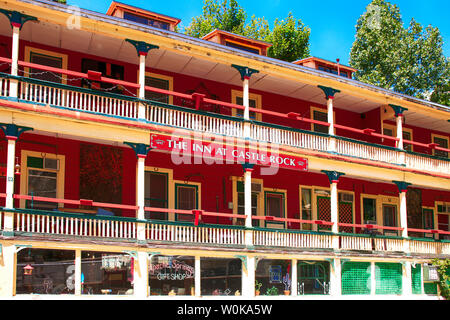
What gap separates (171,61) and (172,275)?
26.2ft

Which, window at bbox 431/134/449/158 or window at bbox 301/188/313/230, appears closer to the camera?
window at bbox 301/188/313/230

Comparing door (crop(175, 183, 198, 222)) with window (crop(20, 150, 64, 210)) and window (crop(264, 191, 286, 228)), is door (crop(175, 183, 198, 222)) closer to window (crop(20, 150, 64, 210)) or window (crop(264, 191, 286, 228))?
window (crop(264, 191, 286, 228))

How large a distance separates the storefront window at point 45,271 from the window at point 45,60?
5.96 m

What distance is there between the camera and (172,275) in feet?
63.0

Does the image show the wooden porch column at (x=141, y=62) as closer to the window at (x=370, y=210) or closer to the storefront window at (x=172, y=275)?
the storefront window at (x=172, y=275)

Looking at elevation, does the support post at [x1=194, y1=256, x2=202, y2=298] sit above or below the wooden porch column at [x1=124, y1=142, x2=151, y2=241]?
below

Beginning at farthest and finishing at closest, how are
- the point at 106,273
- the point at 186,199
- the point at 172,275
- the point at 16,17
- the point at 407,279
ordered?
1. the point at 407,279
2. the point at 186,199
3. the point at 172,275
4. the point at 106,273
5. the point at 16,17

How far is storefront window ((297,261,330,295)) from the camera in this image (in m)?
22.0

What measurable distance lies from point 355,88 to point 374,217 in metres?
7.14

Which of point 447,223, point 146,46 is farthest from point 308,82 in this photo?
point 447,223

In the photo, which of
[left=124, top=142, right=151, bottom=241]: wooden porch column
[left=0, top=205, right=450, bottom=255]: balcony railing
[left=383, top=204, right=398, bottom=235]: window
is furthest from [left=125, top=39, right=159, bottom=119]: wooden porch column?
[left=383, top=204, right=398, bottom=235]: window

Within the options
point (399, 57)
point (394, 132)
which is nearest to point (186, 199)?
point (394, 132)

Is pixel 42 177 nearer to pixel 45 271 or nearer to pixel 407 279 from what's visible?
pixel 45 271

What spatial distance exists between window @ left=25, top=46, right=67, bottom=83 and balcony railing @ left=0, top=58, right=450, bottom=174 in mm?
670
